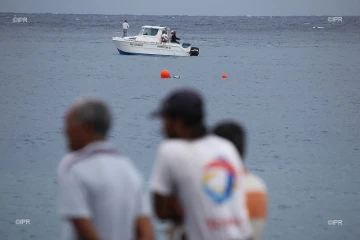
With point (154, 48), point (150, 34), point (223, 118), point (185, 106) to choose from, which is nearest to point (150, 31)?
point (150, 34)

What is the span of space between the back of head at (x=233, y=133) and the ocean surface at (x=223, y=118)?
28.4 feet

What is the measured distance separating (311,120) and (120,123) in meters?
6.08

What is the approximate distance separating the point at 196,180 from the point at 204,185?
0.17 feet

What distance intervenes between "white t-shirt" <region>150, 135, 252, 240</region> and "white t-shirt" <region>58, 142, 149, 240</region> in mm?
180

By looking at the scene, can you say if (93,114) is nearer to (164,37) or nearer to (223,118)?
(223,118)

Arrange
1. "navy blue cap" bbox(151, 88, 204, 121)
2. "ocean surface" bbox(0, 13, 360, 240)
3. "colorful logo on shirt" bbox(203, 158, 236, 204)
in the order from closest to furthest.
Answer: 1. "colorful logo on shirt" bbox(203, 158, 236, 204)
2. "navy blue cap" bbox(151, 88, 204, 121)
3. "ocean surface" bbox(0, 13, 360, 240)

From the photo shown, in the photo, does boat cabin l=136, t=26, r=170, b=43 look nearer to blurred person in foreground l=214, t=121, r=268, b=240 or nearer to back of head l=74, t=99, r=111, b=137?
blurred person in foreground l=214, t=121, r=268, b=240

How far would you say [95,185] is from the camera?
4918 millimetres

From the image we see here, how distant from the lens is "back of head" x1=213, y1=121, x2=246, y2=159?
5.76 m

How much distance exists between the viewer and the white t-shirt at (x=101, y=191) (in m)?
4.90

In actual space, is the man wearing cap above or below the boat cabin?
above

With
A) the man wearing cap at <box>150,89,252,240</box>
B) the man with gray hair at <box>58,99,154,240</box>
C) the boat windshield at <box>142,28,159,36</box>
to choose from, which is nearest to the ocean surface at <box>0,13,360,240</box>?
the boat windshield at <box>142,28,159,36</box>

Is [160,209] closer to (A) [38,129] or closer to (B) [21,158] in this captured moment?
(B) [21,158]

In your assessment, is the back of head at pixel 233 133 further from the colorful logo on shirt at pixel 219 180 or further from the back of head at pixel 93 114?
the back of head at pixel 93 114
